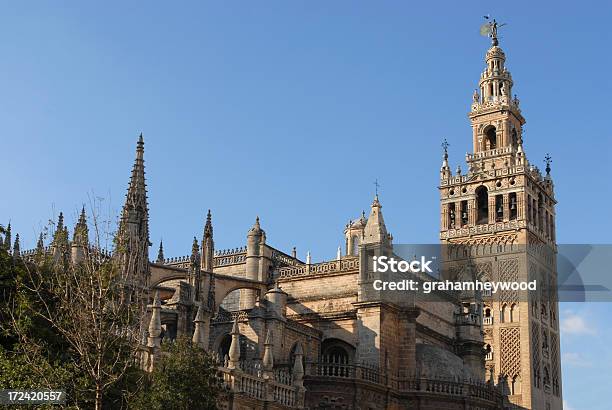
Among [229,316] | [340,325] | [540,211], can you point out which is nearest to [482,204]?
[540,211]

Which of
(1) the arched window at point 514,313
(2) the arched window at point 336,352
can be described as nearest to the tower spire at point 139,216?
(2) the arched window at point 336,352

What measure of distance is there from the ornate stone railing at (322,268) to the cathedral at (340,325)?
0.18ft

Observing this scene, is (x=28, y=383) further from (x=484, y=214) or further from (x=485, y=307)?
(x=484, y=214)

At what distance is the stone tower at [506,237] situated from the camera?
5969 centimetres

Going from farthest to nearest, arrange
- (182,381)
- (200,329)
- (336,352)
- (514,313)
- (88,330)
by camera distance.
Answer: (514,313), (336,352), (200,329), (182,381), (88,330)

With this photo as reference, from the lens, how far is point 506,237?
62.3 meters

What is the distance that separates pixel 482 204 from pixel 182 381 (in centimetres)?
4472

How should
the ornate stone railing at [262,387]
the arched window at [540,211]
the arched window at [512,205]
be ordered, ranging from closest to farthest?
the ornate stone railing at [262,387]
the arched window at [512,205]
the arched window at [540,211]

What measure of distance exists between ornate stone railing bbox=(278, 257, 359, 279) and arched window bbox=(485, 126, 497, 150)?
88.5 ft

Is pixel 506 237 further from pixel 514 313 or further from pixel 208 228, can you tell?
pixel 208 228

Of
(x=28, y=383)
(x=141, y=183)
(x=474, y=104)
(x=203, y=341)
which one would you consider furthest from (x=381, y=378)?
(x=474, y=104)

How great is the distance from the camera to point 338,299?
42250 millimetres

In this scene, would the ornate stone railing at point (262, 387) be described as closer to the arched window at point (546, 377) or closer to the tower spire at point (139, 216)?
the tower spire at point (139, 216)

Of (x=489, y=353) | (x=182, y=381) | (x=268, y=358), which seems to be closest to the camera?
(x=182, y=381)
